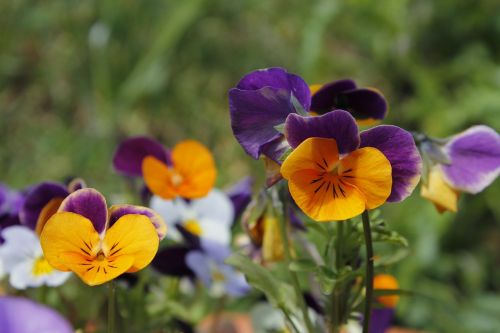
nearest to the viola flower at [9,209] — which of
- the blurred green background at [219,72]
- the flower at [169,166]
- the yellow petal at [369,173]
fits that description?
the flower at [169,166]

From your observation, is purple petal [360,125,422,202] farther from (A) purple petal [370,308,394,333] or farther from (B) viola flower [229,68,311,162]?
(A) purple petal [370,308,394,333]

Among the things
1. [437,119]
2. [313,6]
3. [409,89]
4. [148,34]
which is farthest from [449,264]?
[148,34]

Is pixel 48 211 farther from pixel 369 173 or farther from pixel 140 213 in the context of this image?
pixel 369 173

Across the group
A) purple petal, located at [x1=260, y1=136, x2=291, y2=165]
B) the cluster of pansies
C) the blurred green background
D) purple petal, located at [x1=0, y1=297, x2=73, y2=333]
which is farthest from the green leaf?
the blurred green background

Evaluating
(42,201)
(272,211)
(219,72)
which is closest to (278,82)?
(272,211)

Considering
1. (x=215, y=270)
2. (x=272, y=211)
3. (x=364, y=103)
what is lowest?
(x=215, y=270)

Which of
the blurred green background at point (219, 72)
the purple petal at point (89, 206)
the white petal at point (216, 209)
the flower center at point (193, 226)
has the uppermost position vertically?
the purple petal at point (89, 206)

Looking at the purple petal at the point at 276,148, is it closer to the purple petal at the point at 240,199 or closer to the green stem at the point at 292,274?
the green stem at the point at 292,274
